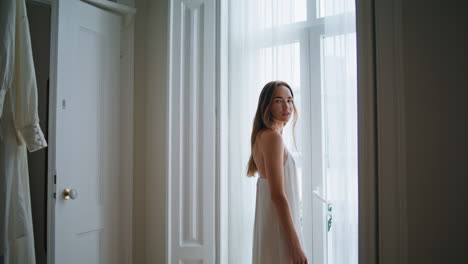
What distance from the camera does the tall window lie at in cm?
132

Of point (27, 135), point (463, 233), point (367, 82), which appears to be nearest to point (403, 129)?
point (367, 82)

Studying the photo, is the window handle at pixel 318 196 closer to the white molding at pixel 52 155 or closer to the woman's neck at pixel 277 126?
the woman's neck at pixel 277 126

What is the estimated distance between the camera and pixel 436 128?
0.58 metres

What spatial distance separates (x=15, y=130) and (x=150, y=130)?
76 cm

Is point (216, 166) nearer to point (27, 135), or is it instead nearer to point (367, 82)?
point (27, 135)

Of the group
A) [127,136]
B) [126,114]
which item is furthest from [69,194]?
[126,114]

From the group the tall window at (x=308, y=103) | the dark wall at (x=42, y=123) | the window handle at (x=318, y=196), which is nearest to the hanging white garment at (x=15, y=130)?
the dark wall at (x=42, y=123)

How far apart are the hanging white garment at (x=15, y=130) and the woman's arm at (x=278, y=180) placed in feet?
3.82

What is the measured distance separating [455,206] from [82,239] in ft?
5.96

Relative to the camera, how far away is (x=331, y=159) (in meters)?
1.38

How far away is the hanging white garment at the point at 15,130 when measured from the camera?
1.31 m

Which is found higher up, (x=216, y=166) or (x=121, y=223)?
(x=216, y=166)

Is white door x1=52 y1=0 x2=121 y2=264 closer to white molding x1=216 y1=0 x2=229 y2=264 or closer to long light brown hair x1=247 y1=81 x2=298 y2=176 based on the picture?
white molding x1=216 y1=0 x2=229 y2=264

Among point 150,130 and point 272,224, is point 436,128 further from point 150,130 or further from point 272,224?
point 150,130
